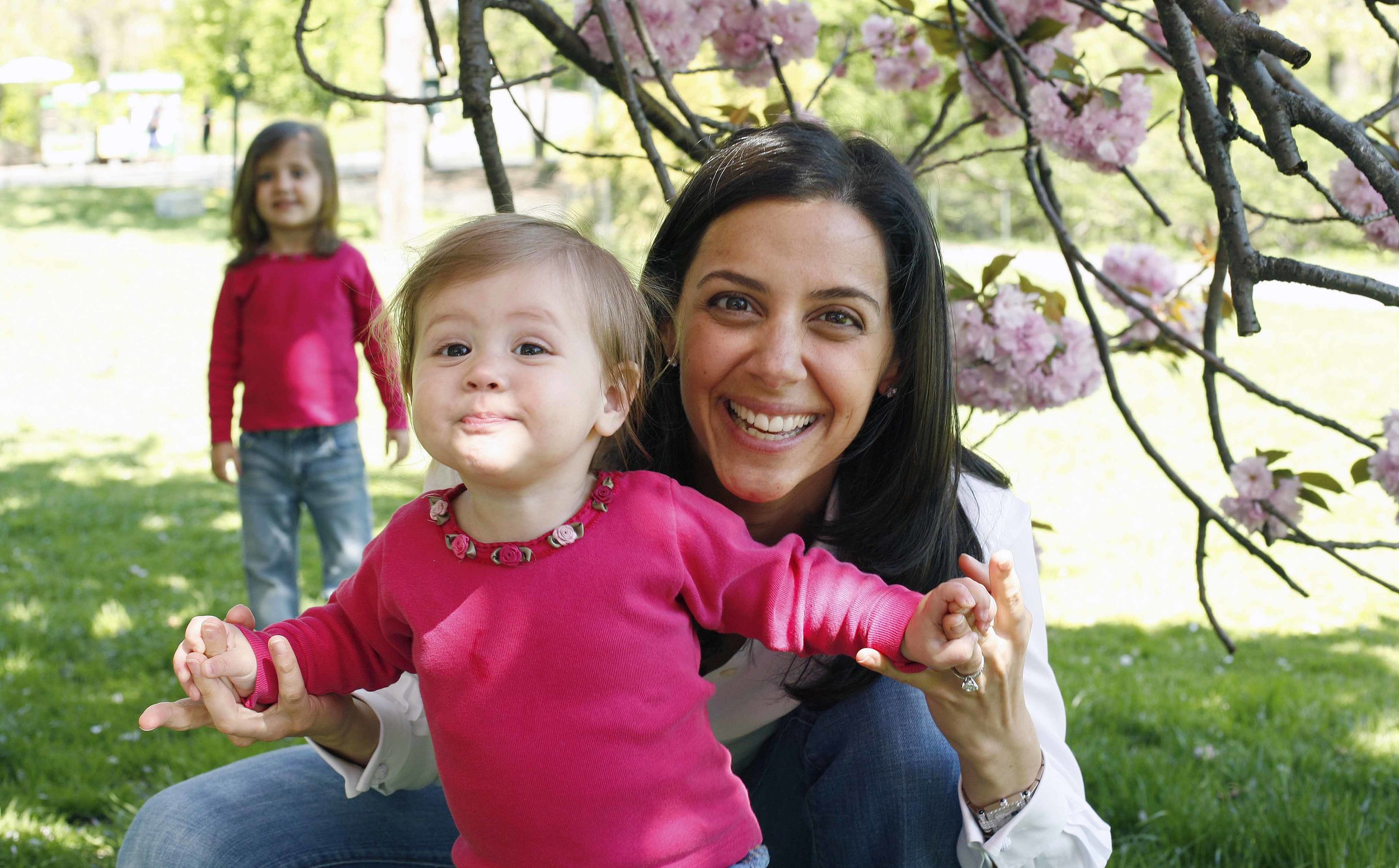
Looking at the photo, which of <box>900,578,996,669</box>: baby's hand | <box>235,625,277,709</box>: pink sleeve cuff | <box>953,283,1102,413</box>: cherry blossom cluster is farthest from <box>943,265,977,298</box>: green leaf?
<box>235,625,277,709</box>: pink sleeve cuff

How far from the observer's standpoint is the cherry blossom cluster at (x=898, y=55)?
3207 mm

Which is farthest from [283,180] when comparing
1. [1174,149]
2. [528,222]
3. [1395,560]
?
[1174,149]

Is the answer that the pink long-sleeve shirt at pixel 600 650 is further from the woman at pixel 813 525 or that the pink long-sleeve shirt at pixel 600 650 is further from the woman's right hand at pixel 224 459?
the woman's right hand at pixel 224 459

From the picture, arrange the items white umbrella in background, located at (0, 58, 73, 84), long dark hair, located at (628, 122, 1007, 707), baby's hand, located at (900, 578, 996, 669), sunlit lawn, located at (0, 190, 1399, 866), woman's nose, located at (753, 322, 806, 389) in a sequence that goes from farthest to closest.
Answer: white umbrella in background, located at (0, 58, 73, 84) → sunlit lawn, located at (0, 190, 1399, 866) → long dark hair, located at (628, 122, 1007, 707) → woman's nose, located at (753, 322, 806, 389) → baby's hand, located at (900, 578, 996, 669)

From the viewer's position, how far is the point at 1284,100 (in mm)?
1682

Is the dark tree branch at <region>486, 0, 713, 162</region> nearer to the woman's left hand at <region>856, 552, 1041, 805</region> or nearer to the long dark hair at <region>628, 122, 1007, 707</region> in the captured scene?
the long dark hair at <region>628, 122, 1007, 707</region>

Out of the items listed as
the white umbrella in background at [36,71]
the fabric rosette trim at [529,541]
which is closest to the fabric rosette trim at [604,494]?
the fabric rosette trim at [529,541]

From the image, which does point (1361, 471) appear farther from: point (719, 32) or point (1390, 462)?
point (719, 32)

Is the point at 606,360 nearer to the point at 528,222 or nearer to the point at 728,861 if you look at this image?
the point at 528,222

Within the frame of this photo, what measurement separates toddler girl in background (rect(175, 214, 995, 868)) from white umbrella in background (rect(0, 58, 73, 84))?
30.4 meters

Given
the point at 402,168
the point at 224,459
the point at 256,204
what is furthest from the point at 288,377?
the point at 402,168

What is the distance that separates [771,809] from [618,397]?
0.80 metres

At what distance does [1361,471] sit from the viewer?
2.49m

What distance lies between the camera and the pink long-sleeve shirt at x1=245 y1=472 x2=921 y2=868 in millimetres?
1482
